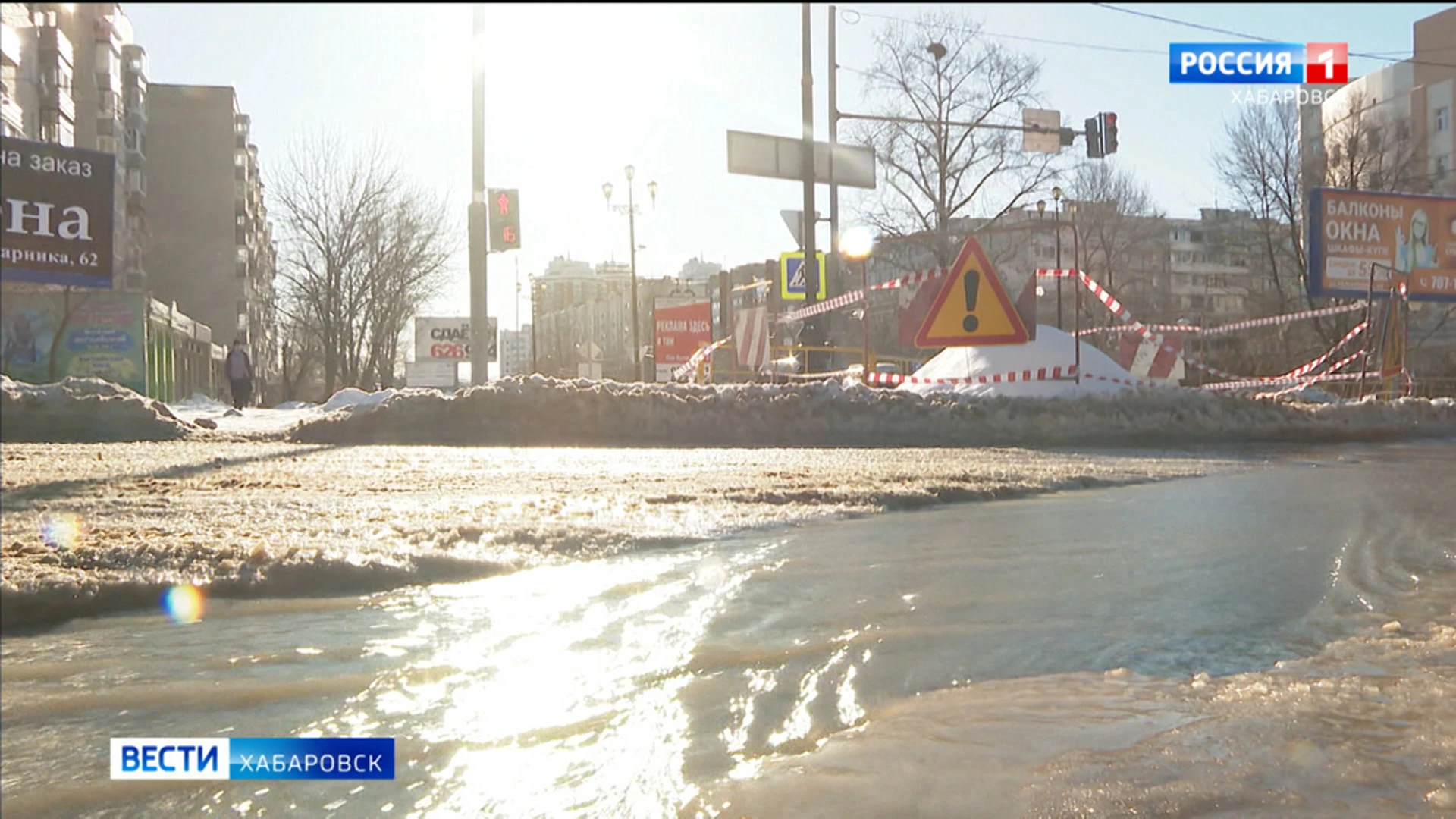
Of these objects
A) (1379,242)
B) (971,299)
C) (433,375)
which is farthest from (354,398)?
(1379,242)

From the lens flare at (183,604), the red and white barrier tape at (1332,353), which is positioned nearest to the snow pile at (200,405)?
the lens flare at (183,604)

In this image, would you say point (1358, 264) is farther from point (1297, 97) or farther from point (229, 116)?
point (229, 116)

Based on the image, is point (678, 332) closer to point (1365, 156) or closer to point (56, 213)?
point (56, 213)

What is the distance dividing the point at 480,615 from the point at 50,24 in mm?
43209

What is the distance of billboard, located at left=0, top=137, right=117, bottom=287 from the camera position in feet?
23.6

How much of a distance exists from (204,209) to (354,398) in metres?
3.30

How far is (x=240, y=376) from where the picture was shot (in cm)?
1716

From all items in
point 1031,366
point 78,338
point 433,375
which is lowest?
point 1031,366

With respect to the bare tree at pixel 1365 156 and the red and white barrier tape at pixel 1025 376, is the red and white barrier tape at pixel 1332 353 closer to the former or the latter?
the red and white barrier tape at pixel 1025 376

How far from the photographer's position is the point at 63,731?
77.7 inches

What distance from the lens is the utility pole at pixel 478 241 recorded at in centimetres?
1274

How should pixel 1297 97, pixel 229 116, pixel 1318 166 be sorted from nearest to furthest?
1. pixel 229 116
2. pixel 1297 97
3. pixel 1318 166

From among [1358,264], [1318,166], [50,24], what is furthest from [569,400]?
[50,24]

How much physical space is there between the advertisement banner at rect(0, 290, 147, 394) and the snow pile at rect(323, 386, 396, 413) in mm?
2197
